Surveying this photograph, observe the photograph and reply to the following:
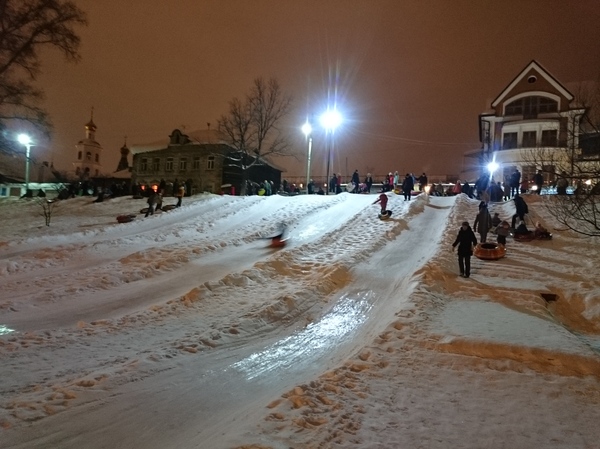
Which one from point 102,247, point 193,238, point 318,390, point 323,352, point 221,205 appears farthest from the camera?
point 221,205

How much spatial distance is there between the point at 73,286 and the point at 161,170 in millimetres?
47711

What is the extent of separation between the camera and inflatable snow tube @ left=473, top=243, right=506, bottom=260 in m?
14.0

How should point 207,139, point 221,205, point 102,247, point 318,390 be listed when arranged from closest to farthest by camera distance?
point 318,390
point 102,247
point 221,205
point 207,139

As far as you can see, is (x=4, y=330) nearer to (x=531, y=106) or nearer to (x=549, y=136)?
(x=549, y=136)

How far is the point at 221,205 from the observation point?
2562cm

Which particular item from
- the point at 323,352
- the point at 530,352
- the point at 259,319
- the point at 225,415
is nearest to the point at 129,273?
the point at 259,319

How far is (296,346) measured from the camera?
23.5ft

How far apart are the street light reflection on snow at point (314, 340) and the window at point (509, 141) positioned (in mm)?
37109

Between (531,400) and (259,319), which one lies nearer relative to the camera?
(531,400)

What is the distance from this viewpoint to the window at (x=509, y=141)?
40.7 meters

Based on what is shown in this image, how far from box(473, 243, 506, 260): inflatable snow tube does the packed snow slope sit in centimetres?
29

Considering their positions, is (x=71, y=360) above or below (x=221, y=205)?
below

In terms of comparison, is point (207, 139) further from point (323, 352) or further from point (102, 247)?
point (323, 352)

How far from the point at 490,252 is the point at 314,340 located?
9064mm
